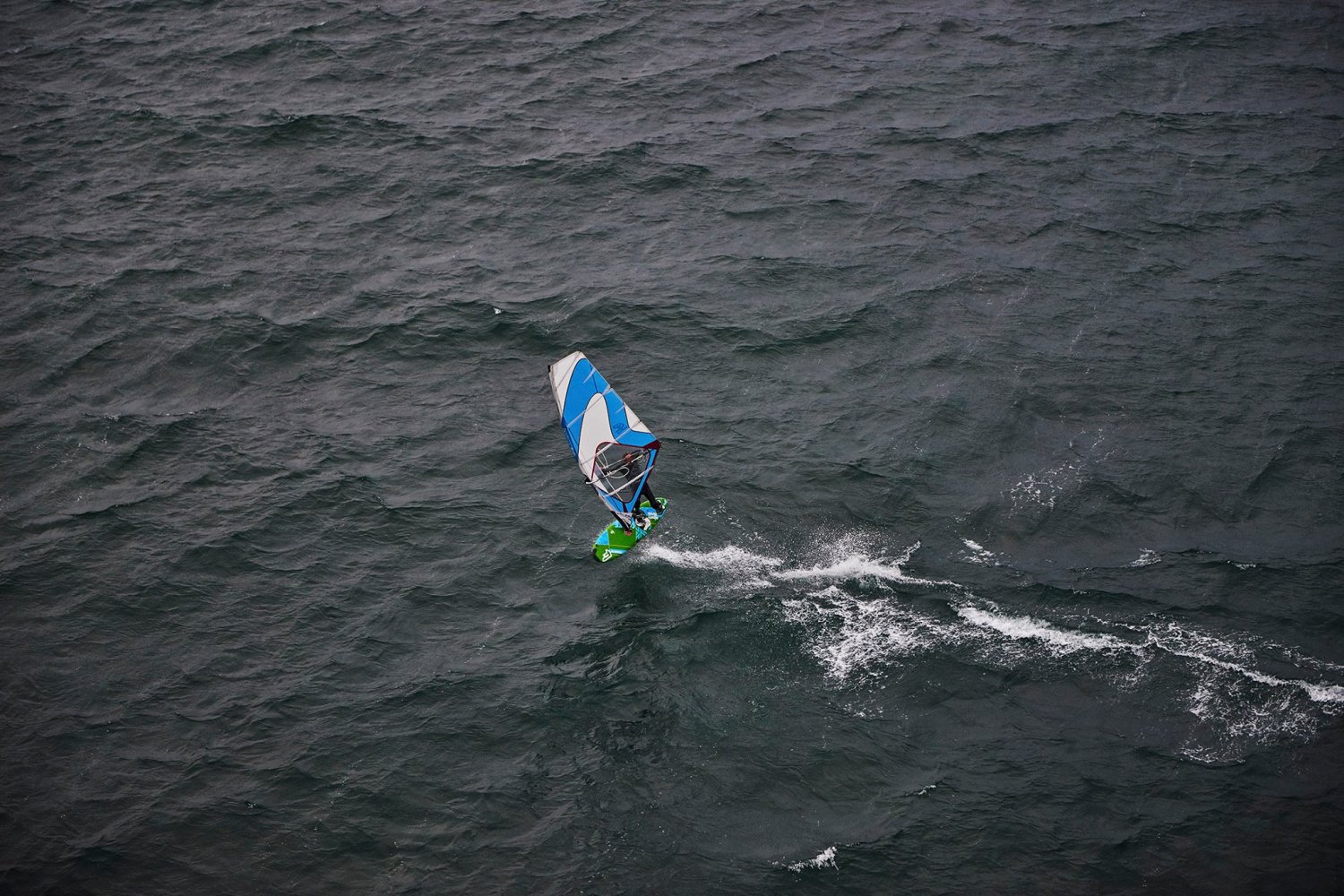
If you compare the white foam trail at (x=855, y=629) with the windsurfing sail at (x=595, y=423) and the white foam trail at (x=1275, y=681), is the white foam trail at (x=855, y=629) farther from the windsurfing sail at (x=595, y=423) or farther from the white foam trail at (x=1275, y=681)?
the white foam trail at (x=1275, y=681)

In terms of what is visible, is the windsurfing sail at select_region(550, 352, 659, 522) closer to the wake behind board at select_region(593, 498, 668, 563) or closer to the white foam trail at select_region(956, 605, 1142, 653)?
the wake behind board at select_region(593, 498, 668, 563)

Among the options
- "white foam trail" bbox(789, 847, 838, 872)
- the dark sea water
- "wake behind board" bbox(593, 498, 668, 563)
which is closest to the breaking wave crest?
the dark sea water

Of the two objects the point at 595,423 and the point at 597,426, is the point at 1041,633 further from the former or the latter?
the point at 595,423

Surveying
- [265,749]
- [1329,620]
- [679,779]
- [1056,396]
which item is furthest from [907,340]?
[265,749]

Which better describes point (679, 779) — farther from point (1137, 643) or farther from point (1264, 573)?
point (1264, 573)

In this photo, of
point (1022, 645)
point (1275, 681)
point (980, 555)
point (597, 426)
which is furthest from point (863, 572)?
point (1275, 681)

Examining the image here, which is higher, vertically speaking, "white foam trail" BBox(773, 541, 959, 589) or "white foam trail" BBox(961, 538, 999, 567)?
"white foam trail" BBox(773, 541, 959, 589)
